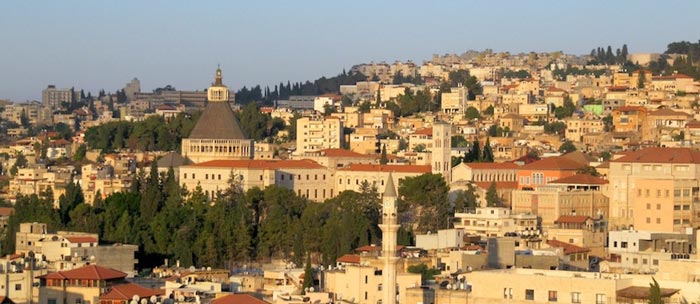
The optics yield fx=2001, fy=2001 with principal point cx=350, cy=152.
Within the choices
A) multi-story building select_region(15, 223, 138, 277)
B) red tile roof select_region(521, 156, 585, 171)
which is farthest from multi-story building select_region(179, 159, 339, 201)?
multi-story building select_region(15, 223, 138, 277)

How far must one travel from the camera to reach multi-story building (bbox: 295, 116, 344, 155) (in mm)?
93562

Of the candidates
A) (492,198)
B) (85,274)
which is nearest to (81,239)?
(85,274)

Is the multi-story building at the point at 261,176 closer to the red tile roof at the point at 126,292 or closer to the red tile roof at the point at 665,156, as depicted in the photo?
the red tile roof at the point at 665,156

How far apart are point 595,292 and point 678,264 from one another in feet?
9.97

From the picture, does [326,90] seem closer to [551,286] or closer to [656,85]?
[656,85]

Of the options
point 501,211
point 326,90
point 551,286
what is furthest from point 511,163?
point 326,90

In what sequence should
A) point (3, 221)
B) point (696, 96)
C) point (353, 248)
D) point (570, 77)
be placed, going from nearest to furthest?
1. point (353, 248)
2. point (3, 221)
3. point (696, 96)
4. point (570, 77)

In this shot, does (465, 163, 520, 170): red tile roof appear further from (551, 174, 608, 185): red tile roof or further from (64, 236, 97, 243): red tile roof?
(64, 236, 97, 243): red tile roof

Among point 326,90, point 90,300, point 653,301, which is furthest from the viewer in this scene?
point 326,90

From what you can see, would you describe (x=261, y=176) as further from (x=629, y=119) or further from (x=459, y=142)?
(x=629, y=119)

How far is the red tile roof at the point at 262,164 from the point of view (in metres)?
77.8

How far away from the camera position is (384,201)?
37.2 m

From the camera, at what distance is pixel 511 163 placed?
Result: 76.7 meters

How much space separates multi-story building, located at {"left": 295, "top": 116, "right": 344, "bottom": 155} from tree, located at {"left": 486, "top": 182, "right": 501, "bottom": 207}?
25.5 m
